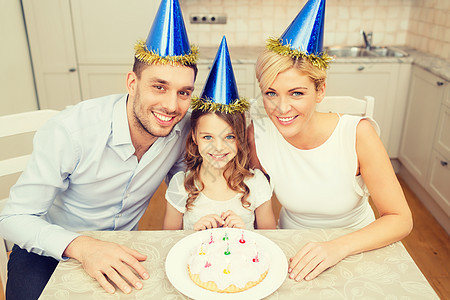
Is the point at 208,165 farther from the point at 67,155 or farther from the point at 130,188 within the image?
the point at 67,155

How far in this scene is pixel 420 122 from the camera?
9.91 ft

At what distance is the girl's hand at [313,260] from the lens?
1030 mm

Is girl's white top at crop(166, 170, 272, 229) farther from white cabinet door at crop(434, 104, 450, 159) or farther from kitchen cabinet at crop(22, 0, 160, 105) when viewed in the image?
kitchen cabinet at crop(22, 0, 160, 105)

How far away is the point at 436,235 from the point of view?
261 centimetres

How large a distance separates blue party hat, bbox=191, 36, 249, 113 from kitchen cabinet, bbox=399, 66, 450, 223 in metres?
1.86

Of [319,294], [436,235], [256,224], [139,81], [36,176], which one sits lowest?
[436,235]

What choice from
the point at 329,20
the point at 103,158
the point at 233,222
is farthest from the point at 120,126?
the point at 329,20

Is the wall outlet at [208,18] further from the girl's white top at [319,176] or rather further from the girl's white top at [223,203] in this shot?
the girl's white top at [223,203]

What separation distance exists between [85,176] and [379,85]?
2512 mm

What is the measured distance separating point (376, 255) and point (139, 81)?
0.91 metres

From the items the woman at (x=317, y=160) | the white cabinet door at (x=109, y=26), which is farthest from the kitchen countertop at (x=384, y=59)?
the woman at (x=317, y=160)

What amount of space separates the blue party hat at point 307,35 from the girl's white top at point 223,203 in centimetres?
47

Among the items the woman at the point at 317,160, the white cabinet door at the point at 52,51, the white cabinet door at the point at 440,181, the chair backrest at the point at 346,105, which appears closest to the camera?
the woman at the point at 317,160

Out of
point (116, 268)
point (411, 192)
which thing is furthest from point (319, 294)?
point (411, 192)
